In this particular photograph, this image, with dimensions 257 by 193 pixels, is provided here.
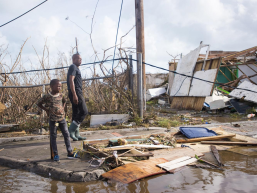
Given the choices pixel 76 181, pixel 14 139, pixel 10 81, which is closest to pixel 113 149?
pixel 76 181

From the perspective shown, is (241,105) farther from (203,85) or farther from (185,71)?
(185,71)

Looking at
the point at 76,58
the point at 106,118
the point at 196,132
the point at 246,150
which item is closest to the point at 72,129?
the point at 76,58

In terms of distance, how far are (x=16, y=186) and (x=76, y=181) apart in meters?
0.74

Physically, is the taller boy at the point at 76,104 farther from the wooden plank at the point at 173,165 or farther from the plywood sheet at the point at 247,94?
the plywood sheet at the point at 247,94

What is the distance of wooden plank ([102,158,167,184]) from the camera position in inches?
120

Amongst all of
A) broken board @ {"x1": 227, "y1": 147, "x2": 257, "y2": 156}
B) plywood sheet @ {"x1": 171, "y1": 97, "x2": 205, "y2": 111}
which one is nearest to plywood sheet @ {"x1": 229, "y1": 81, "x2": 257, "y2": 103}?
plywood sheet @ {"x1": 171, "y1": 97, "x2": 205, "y2": 111}

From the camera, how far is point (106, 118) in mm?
7375

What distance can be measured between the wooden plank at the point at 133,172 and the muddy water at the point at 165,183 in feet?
0.23

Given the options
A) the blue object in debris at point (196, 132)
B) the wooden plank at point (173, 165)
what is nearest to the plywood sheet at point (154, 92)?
the blue object in debris at point (196, 132)

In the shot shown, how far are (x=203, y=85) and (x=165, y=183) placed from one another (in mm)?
10311

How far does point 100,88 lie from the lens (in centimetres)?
776

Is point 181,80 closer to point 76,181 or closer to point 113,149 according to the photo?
point 113,149

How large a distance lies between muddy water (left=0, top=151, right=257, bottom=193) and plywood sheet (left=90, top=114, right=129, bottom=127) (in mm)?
3764

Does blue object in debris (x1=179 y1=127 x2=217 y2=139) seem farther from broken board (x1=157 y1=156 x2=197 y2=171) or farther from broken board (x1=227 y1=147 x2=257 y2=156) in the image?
broken board (x1=157 y1=156 x2=197 y2=171)
